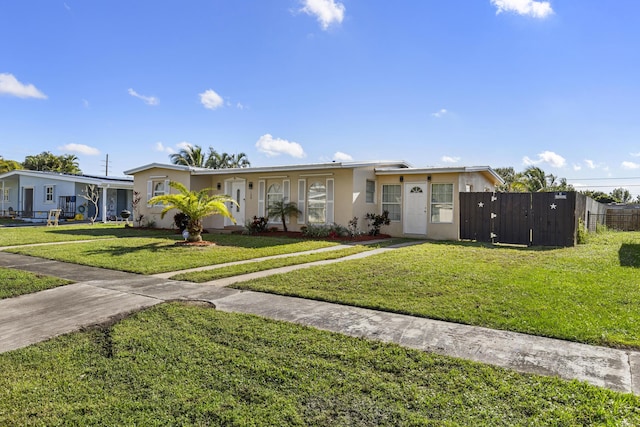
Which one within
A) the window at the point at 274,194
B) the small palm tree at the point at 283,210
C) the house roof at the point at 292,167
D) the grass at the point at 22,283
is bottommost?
the grass at the point at 22,283

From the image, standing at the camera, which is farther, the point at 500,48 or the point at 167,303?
the point at 500,48

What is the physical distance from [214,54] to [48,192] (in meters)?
19.9

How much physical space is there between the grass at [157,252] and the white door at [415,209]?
398 centimetres

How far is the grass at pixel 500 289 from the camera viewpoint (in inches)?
184

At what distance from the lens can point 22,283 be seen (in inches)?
266

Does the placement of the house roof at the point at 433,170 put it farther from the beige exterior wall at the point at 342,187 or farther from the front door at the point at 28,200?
the front door at the point at 28,200

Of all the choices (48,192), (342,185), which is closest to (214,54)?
(342,185)

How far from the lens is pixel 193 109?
21.3 meters

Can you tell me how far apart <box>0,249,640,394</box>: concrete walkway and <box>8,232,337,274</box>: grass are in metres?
1.53

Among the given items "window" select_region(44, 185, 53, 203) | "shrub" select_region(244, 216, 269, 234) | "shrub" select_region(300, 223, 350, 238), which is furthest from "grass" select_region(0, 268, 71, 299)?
"window" select_region(44, 185, 53, 203)

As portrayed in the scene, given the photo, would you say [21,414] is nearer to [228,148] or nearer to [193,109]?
[193,109]

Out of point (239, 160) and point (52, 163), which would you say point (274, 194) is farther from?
point (52, 163)

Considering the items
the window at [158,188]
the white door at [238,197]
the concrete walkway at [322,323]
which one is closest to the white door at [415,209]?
the white door at [238,197]

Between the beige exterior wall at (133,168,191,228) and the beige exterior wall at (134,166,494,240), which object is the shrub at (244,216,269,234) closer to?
the beige exterior wall at (134,166,494,240)
